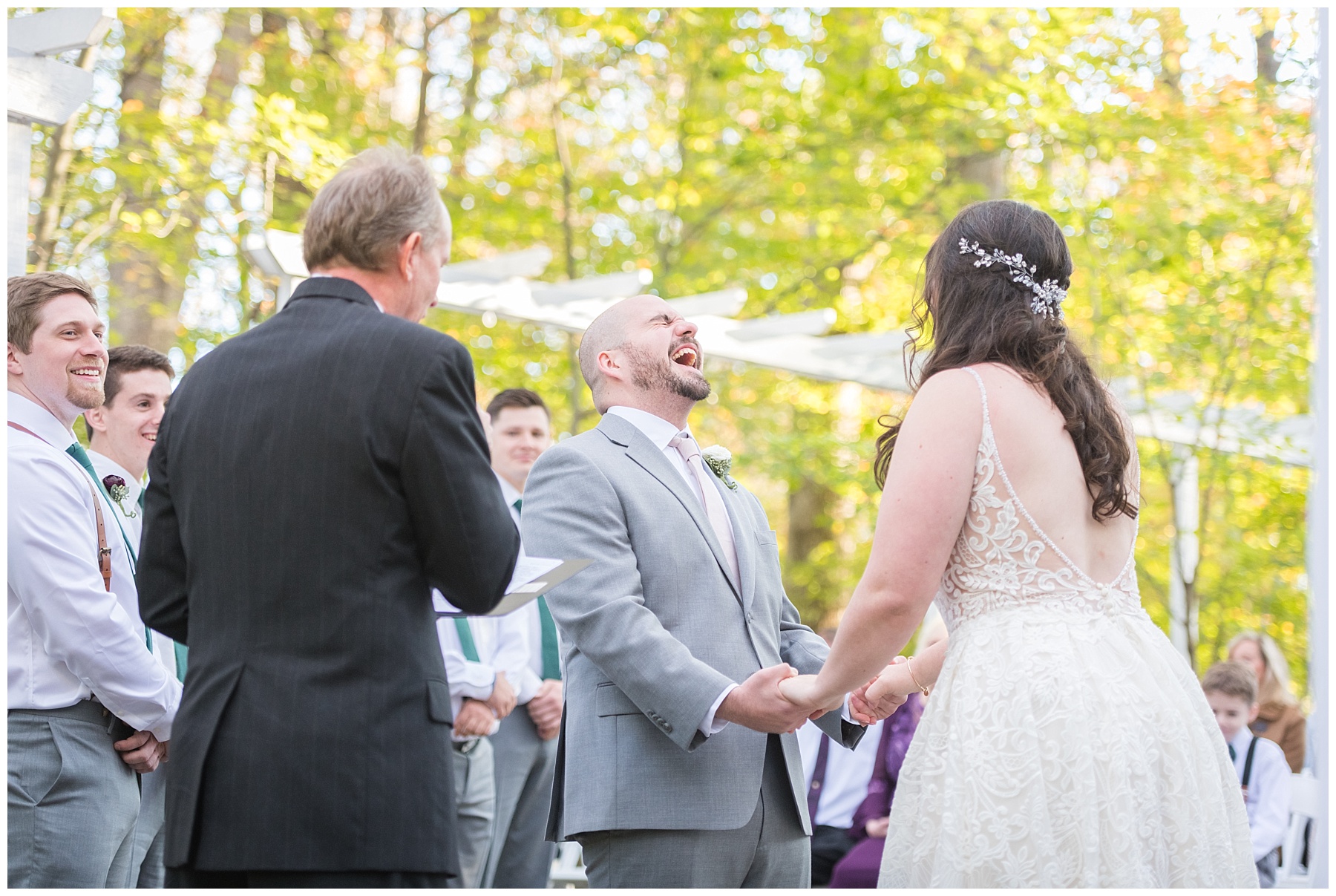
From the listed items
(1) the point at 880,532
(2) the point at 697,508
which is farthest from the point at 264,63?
(1) the point at 880,532

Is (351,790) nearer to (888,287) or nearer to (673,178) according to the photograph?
(673,178)

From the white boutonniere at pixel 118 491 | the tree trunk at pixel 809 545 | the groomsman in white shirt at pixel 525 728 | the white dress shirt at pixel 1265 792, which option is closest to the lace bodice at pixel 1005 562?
the white boutonniere at pixel 118 491

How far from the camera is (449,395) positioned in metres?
1.96

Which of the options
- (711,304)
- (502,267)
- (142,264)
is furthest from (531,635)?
(142,264)

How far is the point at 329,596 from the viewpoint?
1.91 meters

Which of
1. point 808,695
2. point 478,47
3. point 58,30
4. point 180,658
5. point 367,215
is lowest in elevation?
point 180,658

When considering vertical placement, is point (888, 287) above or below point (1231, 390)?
above

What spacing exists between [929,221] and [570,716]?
359 inches

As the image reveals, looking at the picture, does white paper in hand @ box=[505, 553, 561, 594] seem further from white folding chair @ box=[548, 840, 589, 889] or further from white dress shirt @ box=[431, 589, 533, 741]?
white folding chair @ box=[548, 840, 589, 889]

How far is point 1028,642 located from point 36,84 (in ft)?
10.7

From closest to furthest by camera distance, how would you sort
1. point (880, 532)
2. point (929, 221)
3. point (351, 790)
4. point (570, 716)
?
point (351, 790)
point (880, 532)
point (570, 716)
point (929, 221)

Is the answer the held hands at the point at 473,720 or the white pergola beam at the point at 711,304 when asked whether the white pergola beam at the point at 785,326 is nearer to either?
the white pergola beam at the point at 711,304

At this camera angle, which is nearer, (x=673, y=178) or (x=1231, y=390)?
(x=1231, y=390)

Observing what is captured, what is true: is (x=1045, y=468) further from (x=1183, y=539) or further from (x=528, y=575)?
(x=1183, y=539)
